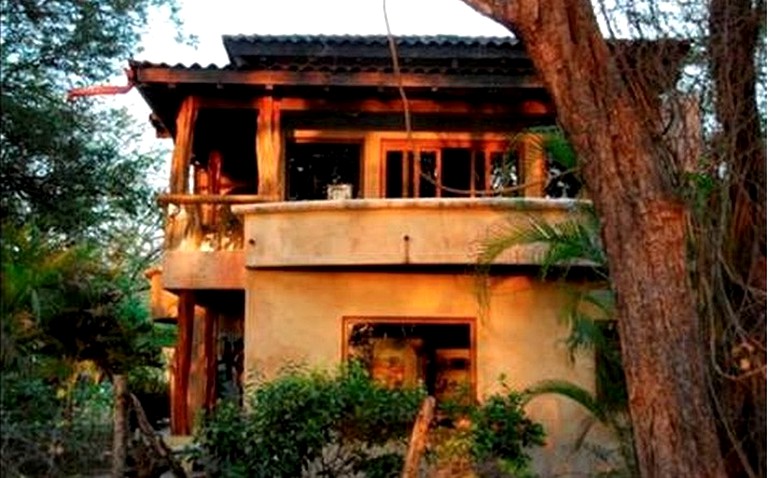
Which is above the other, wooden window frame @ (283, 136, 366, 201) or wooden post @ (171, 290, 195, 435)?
wooden window frame @ (283, 136, 366, 201)

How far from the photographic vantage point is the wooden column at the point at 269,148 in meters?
17.1

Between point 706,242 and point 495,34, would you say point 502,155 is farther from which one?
point 706,242

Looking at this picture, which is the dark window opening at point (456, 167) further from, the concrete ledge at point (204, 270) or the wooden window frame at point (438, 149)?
the concrete ledge at point (204, 270)

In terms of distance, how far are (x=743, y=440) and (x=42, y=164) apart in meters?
7.91

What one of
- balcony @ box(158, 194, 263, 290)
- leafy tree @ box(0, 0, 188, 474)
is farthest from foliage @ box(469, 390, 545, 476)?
balcony @ box(158, 194, 263, 290)

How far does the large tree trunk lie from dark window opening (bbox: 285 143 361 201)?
9707 mm

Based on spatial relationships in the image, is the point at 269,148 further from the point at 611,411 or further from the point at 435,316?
the point at 611,411

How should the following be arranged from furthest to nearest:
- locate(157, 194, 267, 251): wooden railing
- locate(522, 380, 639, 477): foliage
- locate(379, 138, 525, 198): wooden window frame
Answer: locate(379, 138, 525, 198): wooden window frame → locate(157, 194, 267, 251): wooden railing → locate(522, 380, 639, 477): foliage

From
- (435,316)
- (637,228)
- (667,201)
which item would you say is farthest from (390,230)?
(667,201)

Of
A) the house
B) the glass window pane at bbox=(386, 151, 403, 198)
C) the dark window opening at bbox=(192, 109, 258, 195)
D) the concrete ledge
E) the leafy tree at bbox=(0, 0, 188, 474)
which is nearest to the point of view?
the leafy tree at bbox=(0, 0, 188, 474)

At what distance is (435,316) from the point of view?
15898 mm

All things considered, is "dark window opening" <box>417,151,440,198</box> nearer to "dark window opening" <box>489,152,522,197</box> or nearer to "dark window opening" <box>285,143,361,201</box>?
"dark window opening" <box>489,152,522,197</box>

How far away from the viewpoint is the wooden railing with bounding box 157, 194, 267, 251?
664 inches

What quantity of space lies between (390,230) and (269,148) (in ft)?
8.89
